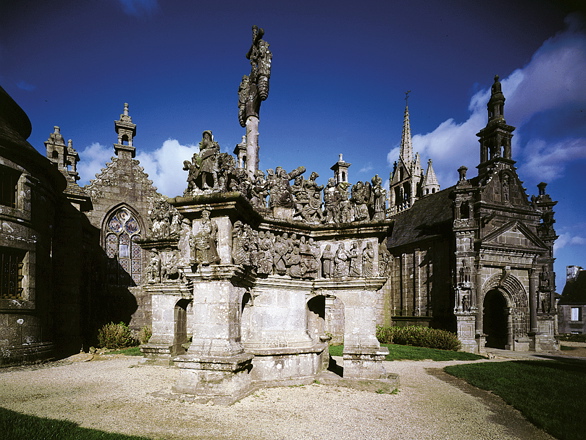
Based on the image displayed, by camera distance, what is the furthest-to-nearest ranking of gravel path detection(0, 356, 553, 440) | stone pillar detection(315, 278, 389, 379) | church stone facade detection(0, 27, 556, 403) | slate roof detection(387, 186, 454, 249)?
slate roof detection(387, 186, 454, 249), stone pillar detection(315, 278, 389, 379), church stone facade detection(0, 27, 556, 403), gravel path detection(0, 356, 553, 440)

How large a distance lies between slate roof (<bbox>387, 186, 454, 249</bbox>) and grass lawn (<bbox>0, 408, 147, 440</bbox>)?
784 inches

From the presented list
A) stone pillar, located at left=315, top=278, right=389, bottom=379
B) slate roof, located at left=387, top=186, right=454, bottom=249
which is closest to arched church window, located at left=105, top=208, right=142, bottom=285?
stone pillar, located at left=315, top=278, right=389, bottom=379

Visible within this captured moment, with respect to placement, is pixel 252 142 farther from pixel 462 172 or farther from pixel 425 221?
pixel 425 221

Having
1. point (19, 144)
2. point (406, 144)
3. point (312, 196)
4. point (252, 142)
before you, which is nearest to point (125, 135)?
point (19, 144)

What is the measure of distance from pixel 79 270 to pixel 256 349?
37.8 ft

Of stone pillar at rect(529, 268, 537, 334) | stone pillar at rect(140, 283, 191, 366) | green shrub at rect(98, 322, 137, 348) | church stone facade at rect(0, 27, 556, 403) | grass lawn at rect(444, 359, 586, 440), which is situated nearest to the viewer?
grass lawn at rect(444, 359, 586, 440)

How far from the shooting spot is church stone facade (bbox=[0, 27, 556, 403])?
7.51 meters

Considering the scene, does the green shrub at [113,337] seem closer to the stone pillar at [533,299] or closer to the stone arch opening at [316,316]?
the stone arch opening at [316,316]

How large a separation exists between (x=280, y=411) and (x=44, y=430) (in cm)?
347

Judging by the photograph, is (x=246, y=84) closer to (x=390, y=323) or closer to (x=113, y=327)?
(x=113, y=327)

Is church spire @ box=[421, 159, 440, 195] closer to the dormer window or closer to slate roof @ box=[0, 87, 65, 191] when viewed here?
slate roof @ box=[0, 87, 65, 191]

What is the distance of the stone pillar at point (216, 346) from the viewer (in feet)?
22.2

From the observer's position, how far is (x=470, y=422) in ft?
20.6

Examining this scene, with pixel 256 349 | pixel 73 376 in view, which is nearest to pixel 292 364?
pixel 256 349
